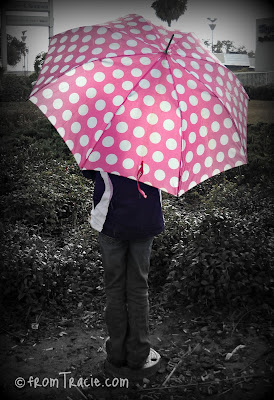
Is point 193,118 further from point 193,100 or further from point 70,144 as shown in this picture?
point 70,144

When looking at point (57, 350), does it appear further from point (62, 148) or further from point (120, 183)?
point (62, 148)

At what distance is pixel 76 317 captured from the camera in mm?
4016

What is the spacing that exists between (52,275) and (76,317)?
17.6 inches

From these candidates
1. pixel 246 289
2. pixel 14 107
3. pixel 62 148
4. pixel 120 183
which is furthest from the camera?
pixel 14 107

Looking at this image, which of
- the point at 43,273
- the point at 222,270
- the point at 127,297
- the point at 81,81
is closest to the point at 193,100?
the point at 81,81

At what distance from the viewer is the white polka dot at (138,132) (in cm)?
246

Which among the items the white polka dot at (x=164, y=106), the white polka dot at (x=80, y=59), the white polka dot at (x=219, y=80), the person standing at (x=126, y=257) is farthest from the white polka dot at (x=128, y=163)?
the white polka dot at (x=219, y=80)

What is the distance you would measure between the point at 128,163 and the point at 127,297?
3.18ft

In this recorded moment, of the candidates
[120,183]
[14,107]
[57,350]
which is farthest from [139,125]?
[14,107]

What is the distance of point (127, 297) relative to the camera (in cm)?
296

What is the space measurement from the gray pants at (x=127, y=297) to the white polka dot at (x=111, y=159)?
0.57 m

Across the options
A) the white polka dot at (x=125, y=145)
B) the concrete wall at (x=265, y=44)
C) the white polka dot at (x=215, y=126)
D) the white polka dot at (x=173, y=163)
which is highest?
the concrete wall at (x=265, y=44)

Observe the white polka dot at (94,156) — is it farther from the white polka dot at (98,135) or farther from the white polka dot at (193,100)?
the white polka dot at (193,100)

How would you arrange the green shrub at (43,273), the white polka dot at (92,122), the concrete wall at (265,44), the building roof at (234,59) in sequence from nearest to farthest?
the white polka dot at (92,122)
the green shrub at (43,273)
the concrete wall at (265,44)
the building roof at (234,59)
